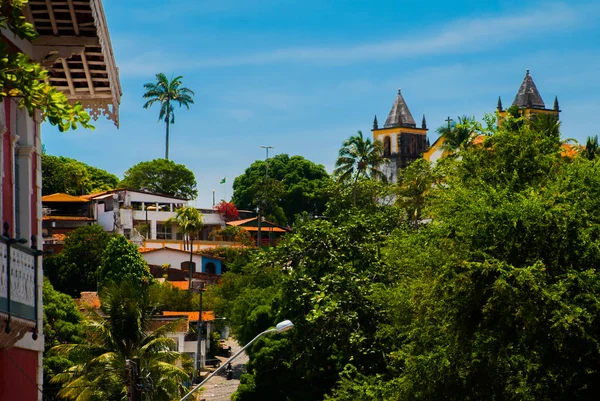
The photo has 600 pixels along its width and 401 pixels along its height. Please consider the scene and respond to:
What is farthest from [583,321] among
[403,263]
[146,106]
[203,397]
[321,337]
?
[146,106]

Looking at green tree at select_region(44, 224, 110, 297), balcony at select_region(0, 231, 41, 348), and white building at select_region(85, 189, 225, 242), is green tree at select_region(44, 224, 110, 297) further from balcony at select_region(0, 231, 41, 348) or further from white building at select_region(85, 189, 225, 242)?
balcony at select_region(0, 231, 41, 348)

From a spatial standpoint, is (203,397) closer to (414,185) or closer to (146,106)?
(414,185)

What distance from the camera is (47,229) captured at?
105m

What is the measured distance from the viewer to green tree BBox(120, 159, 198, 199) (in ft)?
442

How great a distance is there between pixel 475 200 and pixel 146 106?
132273 mm

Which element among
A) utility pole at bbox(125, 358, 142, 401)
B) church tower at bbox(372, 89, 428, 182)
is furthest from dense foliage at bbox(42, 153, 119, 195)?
utility pole at bbox(125, 358, 142, 401)

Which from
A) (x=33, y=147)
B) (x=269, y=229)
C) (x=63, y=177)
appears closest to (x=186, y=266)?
(x=63, y=177)

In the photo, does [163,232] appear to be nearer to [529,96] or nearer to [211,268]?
[211,268]

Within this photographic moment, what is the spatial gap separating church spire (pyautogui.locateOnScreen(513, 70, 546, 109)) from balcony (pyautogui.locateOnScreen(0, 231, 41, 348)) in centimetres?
14771

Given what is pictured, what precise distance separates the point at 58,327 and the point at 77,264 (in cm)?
3294

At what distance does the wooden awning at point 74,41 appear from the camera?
1259 cm

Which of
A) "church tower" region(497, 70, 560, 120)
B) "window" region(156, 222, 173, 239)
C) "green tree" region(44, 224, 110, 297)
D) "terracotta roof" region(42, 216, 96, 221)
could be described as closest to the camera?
"green tree" region(44, 224, 110, 297)

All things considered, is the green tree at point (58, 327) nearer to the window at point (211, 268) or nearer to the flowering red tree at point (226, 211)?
the window at point (211, 268)

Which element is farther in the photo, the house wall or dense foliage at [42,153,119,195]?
dense foliage at [42,153,119,195]
